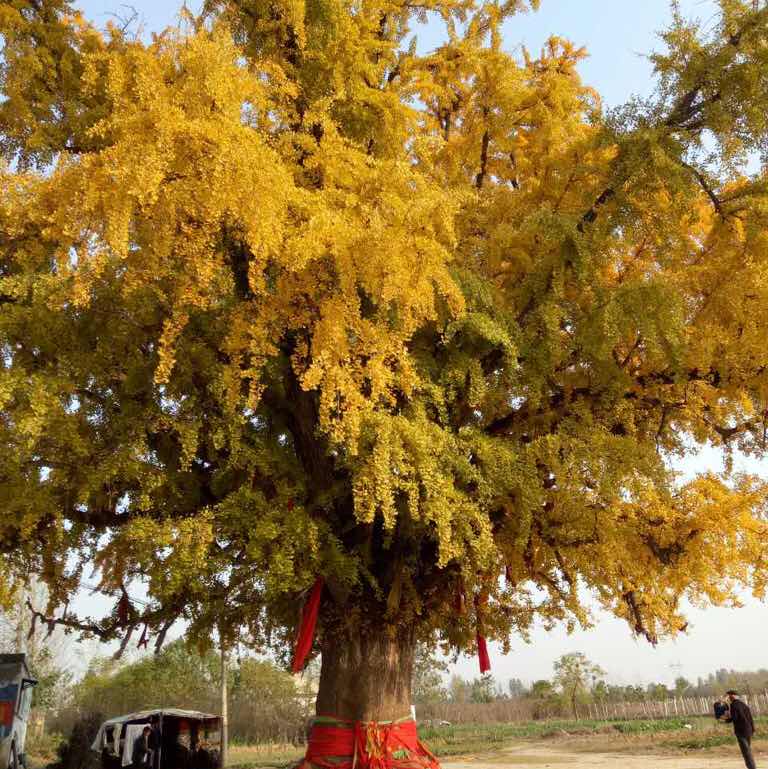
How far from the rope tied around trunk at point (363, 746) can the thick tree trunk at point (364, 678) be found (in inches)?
Answer: 2.8

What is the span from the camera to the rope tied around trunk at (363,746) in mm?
5395

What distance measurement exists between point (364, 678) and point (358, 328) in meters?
3.15

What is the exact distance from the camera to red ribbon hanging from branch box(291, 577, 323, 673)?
Result: 5.40m

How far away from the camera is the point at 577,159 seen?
5.73m

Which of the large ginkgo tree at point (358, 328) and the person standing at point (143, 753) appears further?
the person standing at point (143, 753)

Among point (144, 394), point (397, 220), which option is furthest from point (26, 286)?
point (397, 220)

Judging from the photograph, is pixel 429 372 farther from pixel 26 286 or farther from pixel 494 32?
pixel 494 32

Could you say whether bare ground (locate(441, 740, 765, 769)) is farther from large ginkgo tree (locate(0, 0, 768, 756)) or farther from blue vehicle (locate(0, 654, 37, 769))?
blue vehicle (locate(0, 654, 37, 769))

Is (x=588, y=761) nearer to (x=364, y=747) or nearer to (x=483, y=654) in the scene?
(x=483, y=654)

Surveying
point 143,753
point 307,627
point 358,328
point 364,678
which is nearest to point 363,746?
point 364,678

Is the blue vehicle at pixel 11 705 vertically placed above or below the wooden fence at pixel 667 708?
above

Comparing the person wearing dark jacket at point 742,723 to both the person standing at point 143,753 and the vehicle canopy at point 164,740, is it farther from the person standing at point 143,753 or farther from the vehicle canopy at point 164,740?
the vehicle canopy at point 164,740

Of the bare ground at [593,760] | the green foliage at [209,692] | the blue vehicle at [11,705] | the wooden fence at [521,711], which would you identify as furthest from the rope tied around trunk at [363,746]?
the wooden fence at [521,711]

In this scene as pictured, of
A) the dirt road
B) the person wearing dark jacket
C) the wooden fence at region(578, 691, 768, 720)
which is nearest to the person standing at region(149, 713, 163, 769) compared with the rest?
the dirt road
